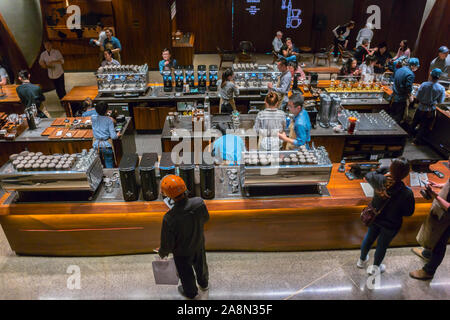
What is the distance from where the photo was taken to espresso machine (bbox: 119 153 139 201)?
3518 millimetres

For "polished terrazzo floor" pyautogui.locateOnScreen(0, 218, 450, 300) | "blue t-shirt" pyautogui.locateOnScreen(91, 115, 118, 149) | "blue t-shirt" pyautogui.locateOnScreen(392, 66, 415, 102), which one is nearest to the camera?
"polished terrazzo floor" pyautogui.locateOnScreen(0, 218, 450, 300)

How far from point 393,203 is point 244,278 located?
5.68 feet

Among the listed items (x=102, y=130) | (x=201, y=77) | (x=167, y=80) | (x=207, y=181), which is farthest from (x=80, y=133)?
(x=207, y=181)

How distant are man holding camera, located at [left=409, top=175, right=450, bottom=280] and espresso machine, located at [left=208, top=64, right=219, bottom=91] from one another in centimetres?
449

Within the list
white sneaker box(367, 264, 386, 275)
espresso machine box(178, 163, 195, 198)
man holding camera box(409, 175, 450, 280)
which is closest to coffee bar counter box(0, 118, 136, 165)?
espresso machine box(178, 163, 195, 198)

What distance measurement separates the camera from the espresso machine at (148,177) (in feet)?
11.5

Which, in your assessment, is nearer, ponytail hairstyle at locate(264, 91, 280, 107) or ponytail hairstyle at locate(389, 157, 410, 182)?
ponytail hairstyle at locate(389, 157, 410, 182)

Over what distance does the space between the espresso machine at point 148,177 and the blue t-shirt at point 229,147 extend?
769 millimetres

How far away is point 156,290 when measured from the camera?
3621mm

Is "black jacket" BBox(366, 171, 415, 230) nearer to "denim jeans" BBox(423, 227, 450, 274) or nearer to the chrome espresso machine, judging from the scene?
"denim jeans" BBox(423, 227, 450, 274)

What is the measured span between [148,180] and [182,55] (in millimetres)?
7857

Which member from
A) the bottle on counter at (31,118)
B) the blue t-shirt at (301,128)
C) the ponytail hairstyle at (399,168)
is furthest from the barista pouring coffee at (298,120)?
the bottle on counter at (31,118)
